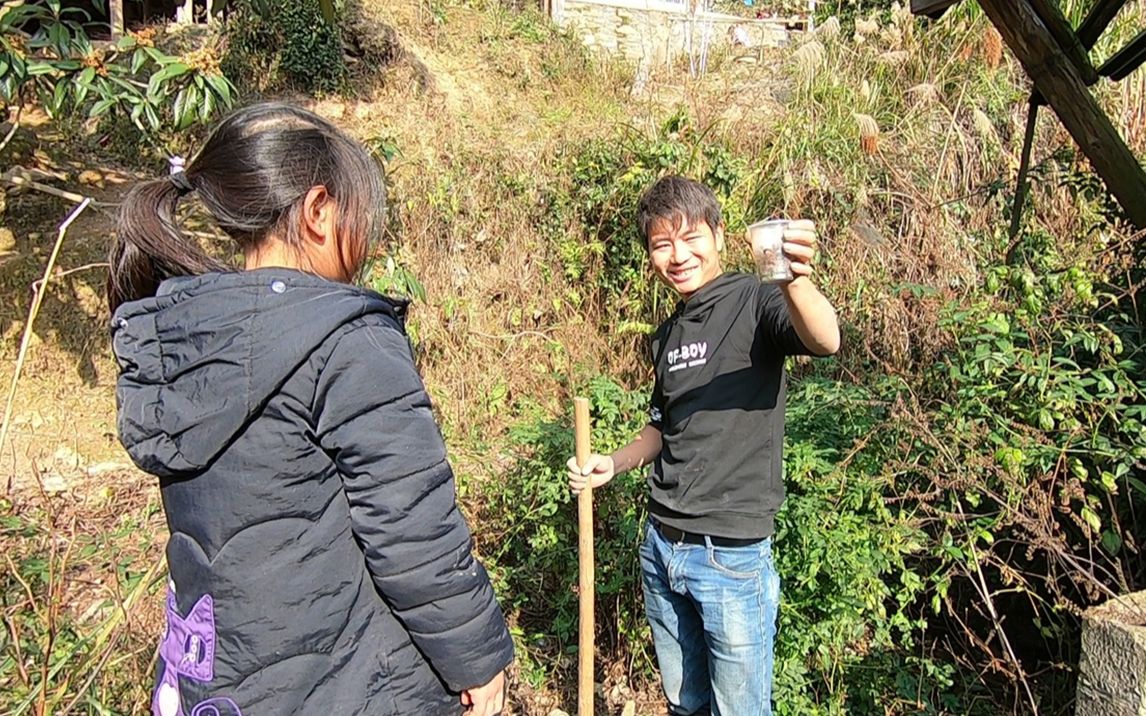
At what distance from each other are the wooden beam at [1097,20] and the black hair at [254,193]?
247 cm

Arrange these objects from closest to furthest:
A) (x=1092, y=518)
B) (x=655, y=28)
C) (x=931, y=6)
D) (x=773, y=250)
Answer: (x=773, y=250), (x=1092, y=518), (x=931, y=6), (x=655, y=28)

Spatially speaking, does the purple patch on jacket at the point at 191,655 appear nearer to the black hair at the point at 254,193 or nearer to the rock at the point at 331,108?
the black hair at the point at 254,193

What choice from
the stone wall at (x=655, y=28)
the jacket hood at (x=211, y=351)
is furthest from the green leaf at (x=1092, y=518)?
the stone wall at (x=655, y=28)

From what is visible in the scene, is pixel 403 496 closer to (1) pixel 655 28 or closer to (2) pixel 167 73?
(2) pixel 167 73

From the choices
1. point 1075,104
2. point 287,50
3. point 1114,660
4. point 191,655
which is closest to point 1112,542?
point 1114,660

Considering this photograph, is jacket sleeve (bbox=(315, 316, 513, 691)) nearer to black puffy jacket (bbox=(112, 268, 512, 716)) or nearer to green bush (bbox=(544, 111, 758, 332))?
black puffy jacket (bbox=(112, 268, 512, 716))

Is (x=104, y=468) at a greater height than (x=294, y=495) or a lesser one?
lesser

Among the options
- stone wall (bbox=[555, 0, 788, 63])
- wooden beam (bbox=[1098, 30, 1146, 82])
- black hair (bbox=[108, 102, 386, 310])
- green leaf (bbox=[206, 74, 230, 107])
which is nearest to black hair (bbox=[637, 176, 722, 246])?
black hair (bbox=[108, 102, 386, 310])

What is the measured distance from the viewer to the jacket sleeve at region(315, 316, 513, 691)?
1064mm

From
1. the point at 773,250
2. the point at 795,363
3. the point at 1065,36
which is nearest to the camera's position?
the point at 773,250

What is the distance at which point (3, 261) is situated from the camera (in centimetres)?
479

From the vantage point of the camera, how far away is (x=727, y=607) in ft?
5.50

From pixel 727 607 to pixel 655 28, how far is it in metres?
10.1

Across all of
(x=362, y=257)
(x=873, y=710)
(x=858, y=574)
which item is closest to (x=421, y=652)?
(x=362, y=257)
